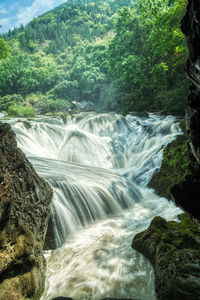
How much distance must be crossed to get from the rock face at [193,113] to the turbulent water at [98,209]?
1899 mm

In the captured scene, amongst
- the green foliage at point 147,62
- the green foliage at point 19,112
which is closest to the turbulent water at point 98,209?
the green foliage at point 147,62

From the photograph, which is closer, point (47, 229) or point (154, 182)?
point (47, 229)

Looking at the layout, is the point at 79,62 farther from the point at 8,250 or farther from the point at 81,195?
the point at 8,250

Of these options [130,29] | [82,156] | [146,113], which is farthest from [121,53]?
[82,156]

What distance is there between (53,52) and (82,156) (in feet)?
207

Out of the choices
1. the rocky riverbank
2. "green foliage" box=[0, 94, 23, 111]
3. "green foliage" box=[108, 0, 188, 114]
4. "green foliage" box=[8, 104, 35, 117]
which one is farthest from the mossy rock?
"green foliage" box=[0, 94, 23, 111]

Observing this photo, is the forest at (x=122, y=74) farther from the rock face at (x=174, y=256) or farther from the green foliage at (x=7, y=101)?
the rock face at (x=174, y=256)

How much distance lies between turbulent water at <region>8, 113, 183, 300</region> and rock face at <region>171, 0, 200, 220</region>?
1.90m

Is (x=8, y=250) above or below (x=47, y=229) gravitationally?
above

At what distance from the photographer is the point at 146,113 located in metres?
19.3

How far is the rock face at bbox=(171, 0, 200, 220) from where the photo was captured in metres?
2.16

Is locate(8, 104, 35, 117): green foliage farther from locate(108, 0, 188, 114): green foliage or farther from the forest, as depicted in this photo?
locate(108, 0, 188, 114): green foliage

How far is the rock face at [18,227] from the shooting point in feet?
10.7

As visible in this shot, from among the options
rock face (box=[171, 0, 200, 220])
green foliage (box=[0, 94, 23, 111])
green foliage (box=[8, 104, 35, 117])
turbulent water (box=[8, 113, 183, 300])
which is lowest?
turbulent water (box=[8, 113, 183, 300])
